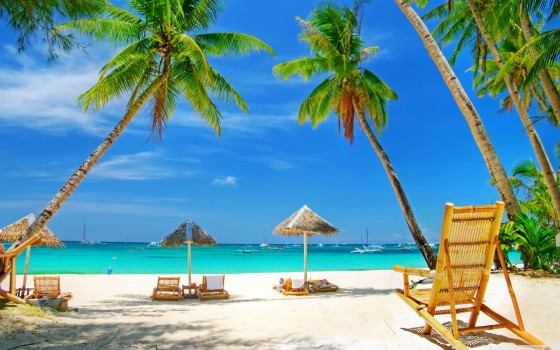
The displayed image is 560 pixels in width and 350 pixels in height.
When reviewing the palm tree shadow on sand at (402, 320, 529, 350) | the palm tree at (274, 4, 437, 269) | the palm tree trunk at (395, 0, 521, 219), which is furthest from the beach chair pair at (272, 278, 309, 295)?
the palm tree shadow on sand at (402, 320, 529, 350)

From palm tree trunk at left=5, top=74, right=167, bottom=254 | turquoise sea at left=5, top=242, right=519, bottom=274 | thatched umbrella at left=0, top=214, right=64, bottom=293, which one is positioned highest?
palm tree trunk at left=5, top=74, right=167, bottom=254

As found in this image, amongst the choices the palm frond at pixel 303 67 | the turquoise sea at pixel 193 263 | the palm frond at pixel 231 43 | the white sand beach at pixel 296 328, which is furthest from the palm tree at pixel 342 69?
the turquoise sea at pixel 193 263

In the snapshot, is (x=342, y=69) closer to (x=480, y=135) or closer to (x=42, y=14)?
(x=480, y=135)

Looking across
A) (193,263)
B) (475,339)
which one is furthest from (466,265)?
(193,263)

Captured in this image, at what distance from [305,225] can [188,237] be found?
3508mm

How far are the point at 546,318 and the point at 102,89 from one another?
9.12m

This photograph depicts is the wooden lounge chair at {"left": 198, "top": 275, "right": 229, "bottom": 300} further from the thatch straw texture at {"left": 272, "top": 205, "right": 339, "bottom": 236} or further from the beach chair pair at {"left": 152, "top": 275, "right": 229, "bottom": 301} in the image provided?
the thatch straw texture at {"left": 272, "top": 205, "right": 339, "bottom": 236}

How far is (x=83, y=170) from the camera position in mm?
8062

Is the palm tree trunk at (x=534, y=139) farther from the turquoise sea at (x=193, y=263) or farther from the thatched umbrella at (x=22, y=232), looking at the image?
the turquoise sea at (x=193, y=263)

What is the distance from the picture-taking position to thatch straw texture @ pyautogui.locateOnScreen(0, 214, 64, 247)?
33.3ft

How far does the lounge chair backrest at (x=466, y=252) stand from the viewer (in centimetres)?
346

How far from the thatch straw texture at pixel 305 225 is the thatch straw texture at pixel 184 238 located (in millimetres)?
2155

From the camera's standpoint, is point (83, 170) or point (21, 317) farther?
point (83, 170)

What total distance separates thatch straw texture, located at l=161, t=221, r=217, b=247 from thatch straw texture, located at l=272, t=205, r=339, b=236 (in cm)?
215
